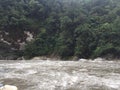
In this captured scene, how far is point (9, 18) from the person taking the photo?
44.4m

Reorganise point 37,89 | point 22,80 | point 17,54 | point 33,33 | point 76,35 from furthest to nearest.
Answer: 1. point 33,33
2. point 17,54
3. point 76,35
4. point 22,80
5. point 37,89

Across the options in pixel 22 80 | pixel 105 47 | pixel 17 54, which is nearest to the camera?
pixel 22 80

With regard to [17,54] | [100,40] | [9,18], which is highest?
[9,18]

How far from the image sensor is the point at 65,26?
132 feet

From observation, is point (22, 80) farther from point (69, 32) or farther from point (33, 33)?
point (33, 33)

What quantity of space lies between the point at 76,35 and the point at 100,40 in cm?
458

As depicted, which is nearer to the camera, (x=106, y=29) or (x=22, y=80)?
(x=22, y=80)

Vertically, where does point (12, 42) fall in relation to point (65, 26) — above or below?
below

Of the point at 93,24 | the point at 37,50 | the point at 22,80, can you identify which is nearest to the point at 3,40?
the point at 37,50

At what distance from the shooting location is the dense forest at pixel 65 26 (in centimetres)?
3606

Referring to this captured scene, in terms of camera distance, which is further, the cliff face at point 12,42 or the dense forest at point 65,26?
the cliff face at point 12,42

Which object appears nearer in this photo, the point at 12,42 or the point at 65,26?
the point at 65,26

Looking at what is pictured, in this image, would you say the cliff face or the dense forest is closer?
the dense forest

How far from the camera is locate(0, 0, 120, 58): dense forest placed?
118 feet
